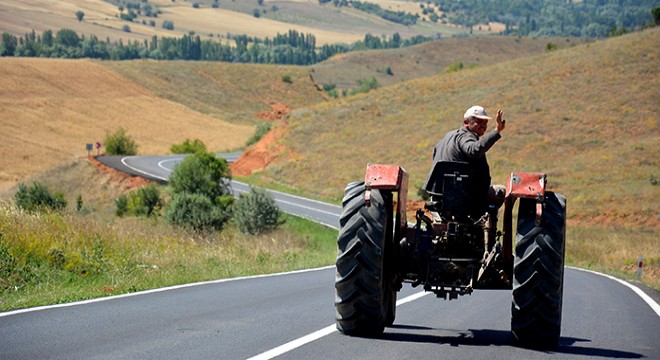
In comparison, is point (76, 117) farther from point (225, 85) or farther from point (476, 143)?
point (476, 143)

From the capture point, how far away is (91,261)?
1614 cm

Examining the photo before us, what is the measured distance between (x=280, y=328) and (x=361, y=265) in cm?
120

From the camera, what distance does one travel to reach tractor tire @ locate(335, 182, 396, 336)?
30.9ft

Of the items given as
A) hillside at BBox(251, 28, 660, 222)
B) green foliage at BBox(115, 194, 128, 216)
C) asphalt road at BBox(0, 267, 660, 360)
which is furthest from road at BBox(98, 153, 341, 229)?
asphalt road at BBox(0, 267, 660, 360)

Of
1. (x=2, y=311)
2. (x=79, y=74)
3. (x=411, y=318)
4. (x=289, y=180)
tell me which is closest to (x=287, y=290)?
(x=411, y=318)

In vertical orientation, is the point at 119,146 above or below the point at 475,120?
below

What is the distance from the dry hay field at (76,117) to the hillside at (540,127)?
2204 cm

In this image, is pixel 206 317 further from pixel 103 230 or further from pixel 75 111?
pixel 75 111

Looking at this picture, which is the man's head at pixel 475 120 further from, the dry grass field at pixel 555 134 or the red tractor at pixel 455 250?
the dry grass field at pixel 555 134

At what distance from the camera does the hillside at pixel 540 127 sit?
5219 cm

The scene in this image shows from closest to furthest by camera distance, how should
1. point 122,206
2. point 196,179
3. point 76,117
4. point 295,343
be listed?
point 295,343 < point 196,179 < point 122,206 < point 76,117

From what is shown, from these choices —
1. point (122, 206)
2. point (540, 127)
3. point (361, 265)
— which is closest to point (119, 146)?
point (122, 206)

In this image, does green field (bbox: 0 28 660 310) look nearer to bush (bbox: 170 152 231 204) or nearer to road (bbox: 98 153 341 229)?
road (bbox: 98 153 341 229)

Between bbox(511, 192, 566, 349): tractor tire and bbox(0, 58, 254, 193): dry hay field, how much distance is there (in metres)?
67.8
